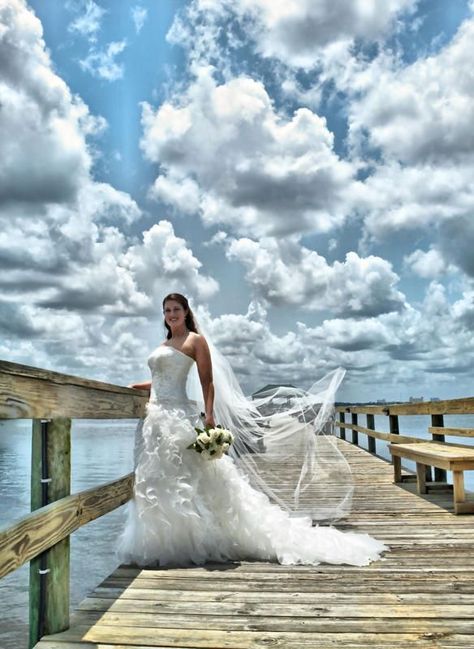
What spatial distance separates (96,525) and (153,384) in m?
6.28

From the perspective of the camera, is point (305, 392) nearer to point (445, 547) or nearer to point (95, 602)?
point (445, 547)

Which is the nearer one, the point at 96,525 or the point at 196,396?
the point at 196,396

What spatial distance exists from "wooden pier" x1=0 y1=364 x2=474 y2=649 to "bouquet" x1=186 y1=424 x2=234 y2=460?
55 centimetres

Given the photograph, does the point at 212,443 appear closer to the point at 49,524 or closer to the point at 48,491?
the point at 48,491

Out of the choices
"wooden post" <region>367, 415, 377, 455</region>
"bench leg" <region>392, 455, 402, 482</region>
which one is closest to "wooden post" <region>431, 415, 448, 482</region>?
"bench leg" <region>392, 455, 402, 482</region>

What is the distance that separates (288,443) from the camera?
5.81 metres

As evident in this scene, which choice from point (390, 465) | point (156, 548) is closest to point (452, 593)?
point (156, 548)

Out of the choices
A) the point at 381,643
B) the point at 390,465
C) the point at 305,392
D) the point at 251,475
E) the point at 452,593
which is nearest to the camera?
the point at 381,643

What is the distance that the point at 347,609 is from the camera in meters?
3.19

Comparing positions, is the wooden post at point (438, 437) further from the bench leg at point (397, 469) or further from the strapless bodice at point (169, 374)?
the strapless bodice at point (169, 374)

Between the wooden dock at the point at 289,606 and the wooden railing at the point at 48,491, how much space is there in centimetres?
19

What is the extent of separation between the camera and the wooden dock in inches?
111

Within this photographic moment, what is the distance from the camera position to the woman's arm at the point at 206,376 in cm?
462

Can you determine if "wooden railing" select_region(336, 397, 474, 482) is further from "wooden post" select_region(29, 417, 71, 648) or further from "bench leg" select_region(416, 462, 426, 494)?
"wooden post" select_region(29, 417, 71, 648)
